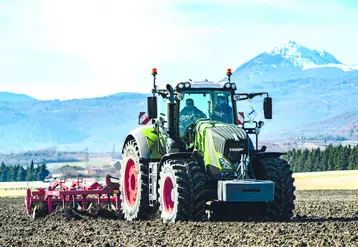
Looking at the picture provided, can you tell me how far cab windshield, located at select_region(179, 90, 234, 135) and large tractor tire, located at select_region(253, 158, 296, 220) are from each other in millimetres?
1554

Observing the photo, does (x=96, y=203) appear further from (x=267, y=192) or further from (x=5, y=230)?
(x=267, y=192)

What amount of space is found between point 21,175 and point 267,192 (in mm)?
141501

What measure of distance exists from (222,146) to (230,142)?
20cm

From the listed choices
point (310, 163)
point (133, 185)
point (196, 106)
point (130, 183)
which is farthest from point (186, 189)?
point (310, 163)

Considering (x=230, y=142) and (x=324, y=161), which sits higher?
(x=230, y=142)

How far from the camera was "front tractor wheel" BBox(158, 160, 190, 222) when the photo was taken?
1889cm

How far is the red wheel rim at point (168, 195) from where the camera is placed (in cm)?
1970

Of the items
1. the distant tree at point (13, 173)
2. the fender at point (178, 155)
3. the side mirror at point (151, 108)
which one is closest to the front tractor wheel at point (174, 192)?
the fender at point (178, 155)

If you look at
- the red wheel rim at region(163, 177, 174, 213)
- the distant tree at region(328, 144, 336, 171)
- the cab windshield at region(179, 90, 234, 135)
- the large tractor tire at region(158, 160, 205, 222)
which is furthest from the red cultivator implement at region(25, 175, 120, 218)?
the distant tree at region(328, 144, 336, 171)

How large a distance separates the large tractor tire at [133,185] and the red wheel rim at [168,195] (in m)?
1.40

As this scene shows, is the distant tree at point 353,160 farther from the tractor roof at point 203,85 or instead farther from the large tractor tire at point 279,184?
the large tractor tire at point 279,184

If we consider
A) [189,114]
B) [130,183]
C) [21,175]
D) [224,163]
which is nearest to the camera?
[224,163]

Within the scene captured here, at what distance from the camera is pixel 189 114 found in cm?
2059

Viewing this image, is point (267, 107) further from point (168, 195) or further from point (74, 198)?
point (74, 198)
